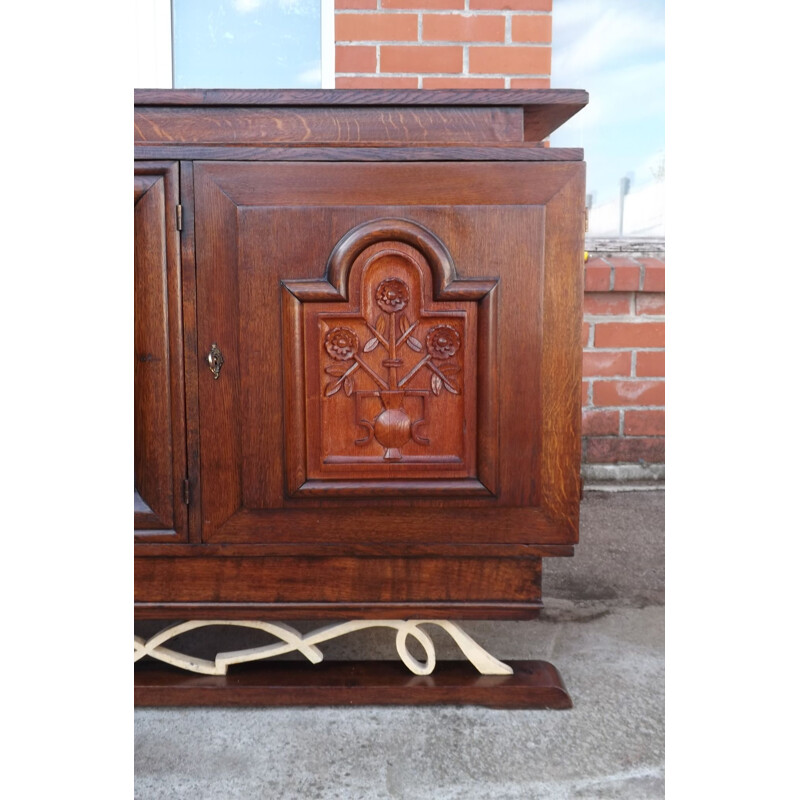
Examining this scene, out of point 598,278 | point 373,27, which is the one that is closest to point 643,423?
point 598,278

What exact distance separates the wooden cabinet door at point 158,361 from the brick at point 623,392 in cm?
163

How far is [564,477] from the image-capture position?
1.02 m

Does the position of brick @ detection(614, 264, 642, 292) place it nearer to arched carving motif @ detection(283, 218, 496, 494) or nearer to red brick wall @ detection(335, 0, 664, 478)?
red brick wall @ detection(335, 0, 664, 478)

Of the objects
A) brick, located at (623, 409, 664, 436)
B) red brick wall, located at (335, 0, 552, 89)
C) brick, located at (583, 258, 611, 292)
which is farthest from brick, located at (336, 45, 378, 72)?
brick, located at (623, 409, 664, 436)

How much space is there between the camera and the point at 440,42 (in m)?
1.91

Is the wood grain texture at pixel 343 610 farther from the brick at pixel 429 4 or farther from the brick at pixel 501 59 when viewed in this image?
the brick at pixel 429 4

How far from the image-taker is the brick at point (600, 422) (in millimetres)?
2311

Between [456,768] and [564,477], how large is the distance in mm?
439

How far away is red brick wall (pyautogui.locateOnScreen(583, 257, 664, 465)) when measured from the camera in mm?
2244

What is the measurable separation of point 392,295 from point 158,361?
0.36 m

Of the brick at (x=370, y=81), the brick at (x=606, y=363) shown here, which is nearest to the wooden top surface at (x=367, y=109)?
the brick at (x=370, y=81)
